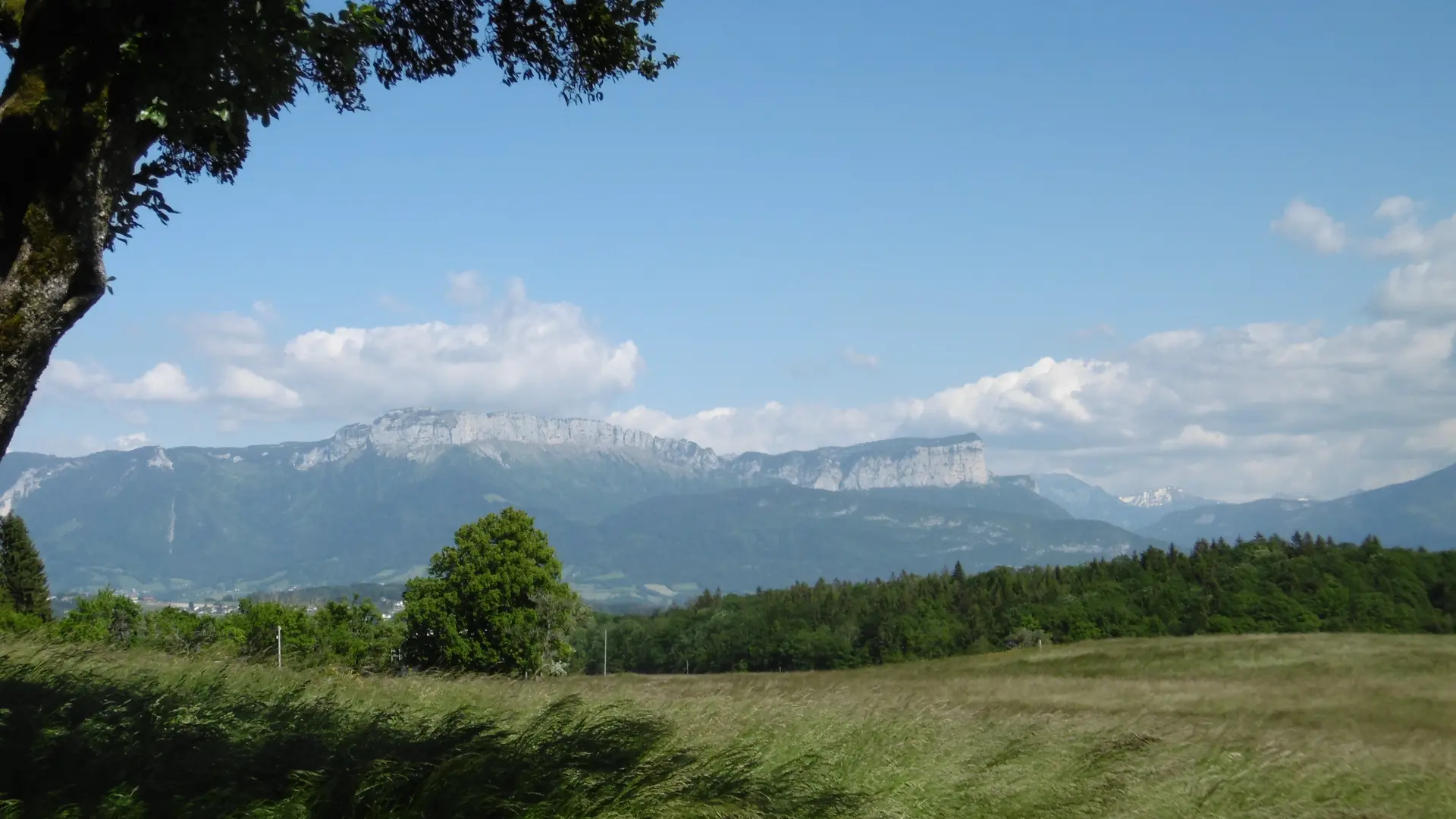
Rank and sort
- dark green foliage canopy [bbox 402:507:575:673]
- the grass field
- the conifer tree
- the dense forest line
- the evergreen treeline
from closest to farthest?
the grass field → dark green foliage canopy [bbox 402:507:575:673] → the conifer tree → the dense forest line → the evergreen treeline

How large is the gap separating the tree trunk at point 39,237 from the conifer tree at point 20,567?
10050 cm

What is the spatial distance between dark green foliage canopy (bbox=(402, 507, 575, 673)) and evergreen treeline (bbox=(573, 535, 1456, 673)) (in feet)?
232

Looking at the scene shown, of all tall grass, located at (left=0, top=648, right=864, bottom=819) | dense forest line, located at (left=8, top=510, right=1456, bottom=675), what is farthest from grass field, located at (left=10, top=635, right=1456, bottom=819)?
dense forest line, located at (left=8, top=510, right=1456, bottom=675)

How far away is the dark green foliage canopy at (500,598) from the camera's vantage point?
67.4 meters

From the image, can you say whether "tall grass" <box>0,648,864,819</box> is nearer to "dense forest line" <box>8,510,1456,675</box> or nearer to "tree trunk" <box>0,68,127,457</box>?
"tree trunk" <box>0,68,127,457</box>

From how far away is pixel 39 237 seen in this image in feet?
21.5

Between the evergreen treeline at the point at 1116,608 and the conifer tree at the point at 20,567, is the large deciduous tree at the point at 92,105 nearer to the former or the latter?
the conifer tree at the point at 20,567

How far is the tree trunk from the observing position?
640 centimetres

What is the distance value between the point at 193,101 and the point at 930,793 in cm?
786

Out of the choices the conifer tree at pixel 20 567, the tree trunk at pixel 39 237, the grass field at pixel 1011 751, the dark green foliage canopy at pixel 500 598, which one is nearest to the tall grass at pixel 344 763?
the grass field at pixel 1011 751

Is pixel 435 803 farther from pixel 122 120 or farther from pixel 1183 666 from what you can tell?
pixel 1183 666

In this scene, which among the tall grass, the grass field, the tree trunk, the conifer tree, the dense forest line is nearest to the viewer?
the tree trunk

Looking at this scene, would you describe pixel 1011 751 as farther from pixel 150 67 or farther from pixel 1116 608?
pixel 1116 608

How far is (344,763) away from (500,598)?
204 feet
